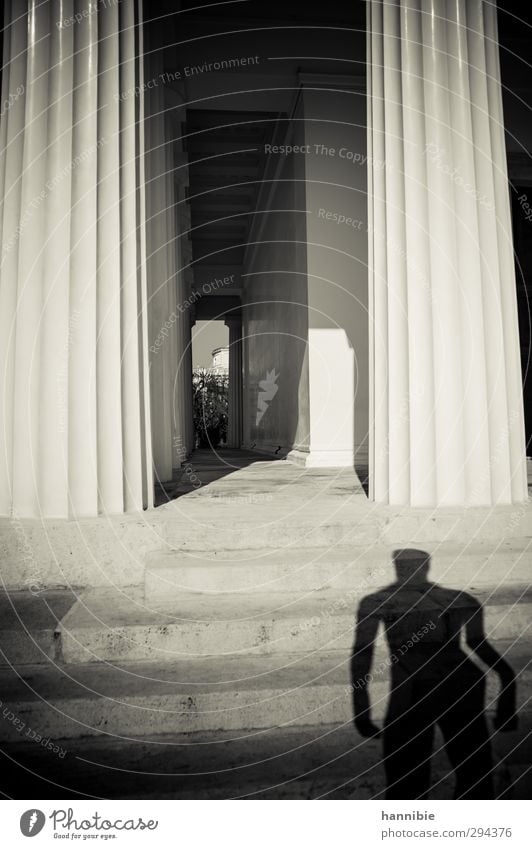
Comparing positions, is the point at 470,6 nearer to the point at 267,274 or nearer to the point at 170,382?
the point at 170,382

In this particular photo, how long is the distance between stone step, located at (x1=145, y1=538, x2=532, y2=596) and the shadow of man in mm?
162

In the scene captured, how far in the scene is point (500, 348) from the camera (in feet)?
15.2

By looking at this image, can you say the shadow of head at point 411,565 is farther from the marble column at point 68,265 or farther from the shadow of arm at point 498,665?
the marble column at point 68,265

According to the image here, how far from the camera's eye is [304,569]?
144 inches

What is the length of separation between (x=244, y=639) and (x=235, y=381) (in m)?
25.5

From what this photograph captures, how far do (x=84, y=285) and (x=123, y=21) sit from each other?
2.40 metres

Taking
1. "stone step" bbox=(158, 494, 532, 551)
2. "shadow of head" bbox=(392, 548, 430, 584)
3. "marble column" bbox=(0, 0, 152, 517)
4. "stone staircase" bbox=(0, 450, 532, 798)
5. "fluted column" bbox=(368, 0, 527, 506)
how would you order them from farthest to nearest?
"fluted column" bbox=(368, 0, 527, 506), "marble column" bbox=(0, 0, 152, 517), "stone step" bbox=(158, 494, 532, 551), "shadow of head" bbox=(392, 548, 430, 584), "stone staircase" bbox=(0, 450, 532, 798)

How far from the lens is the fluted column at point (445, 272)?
451 centimetres

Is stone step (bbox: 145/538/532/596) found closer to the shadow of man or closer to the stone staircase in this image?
the stone staircase

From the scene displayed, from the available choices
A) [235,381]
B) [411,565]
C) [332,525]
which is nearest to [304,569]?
[332,525]

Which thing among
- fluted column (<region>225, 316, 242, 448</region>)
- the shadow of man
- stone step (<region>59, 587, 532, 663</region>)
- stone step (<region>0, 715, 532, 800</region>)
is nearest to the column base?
the shadow of man

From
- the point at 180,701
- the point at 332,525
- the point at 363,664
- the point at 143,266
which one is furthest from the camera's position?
the point at 143,266

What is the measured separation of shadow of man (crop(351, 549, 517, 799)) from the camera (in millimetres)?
2355

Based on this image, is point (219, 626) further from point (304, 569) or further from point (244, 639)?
point (304, 569)
